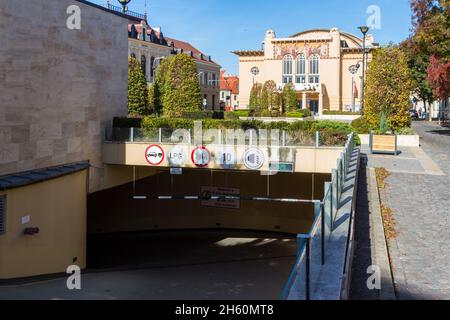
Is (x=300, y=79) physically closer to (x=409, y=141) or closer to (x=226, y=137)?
(x=409, y=141)

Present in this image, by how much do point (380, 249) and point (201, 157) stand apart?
42.1ft

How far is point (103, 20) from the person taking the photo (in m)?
21.6

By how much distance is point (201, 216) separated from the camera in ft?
95.3

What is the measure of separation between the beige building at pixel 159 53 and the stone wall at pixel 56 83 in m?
31.7

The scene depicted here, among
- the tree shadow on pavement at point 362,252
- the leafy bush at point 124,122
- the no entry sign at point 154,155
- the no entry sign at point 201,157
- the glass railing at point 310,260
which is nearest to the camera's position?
the glass railing at point 310,260

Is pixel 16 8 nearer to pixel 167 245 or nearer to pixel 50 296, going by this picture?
pixel 50 296

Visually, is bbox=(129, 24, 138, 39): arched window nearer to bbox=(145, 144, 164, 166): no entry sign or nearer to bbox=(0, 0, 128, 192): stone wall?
bbox=(0, 0, 128, 192): stone wall

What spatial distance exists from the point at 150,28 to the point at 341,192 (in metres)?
61.6

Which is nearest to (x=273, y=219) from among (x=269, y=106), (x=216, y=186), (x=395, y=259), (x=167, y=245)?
(x=216, y=186)

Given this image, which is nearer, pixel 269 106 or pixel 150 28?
pixel 269 106

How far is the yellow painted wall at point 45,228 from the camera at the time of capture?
14.3 meters

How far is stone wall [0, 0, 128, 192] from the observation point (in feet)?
52.0

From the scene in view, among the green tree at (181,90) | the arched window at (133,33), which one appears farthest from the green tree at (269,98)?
the arched window at (133,33)

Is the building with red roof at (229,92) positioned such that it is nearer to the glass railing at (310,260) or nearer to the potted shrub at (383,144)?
the potted shrub at (383,144)
